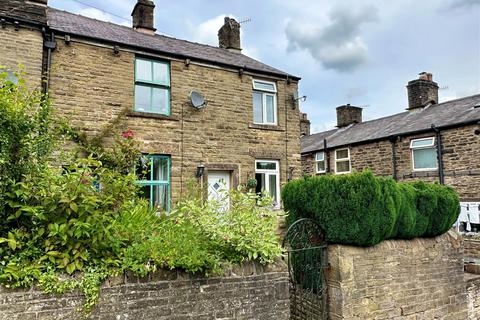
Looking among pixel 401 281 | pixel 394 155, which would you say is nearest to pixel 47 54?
pixel 401 281

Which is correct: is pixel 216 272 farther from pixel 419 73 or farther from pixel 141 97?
pixel 419 73

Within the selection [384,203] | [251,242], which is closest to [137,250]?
[251,242]

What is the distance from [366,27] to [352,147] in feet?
28.8

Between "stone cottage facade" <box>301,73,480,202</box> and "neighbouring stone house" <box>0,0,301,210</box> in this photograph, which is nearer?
"neighbouring stone house" <box>0,0,301,210</box>

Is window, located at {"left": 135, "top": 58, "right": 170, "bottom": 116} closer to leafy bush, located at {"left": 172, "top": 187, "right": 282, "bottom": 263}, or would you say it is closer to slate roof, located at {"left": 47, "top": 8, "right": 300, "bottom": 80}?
slate roof, located at {"left": 47, "top": 8, "right": 300, "bottom": 80}

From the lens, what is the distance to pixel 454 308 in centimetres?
689

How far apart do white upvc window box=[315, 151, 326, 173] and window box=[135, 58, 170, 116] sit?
11.1m

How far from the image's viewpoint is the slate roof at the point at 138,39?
9.29 metres

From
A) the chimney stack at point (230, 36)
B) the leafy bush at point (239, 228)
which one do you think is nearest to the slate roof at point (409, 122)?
the chimney stack at point (230, 36)

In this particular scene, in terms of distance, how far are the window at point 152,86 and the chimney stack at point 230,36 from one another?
466cm

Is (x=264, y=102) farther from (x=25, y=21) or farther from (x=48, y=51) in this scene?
(x=25, y=21)

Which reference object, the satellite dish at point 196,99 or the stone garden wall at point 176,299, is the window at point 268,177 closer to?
the satellite dish at point 196,99

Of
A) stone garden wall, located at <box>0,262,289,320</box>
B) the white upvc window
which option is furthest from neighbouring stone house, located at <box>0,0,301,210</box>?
the white upvc window

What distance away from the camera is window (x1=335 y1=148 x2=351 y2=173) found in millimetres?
17344
